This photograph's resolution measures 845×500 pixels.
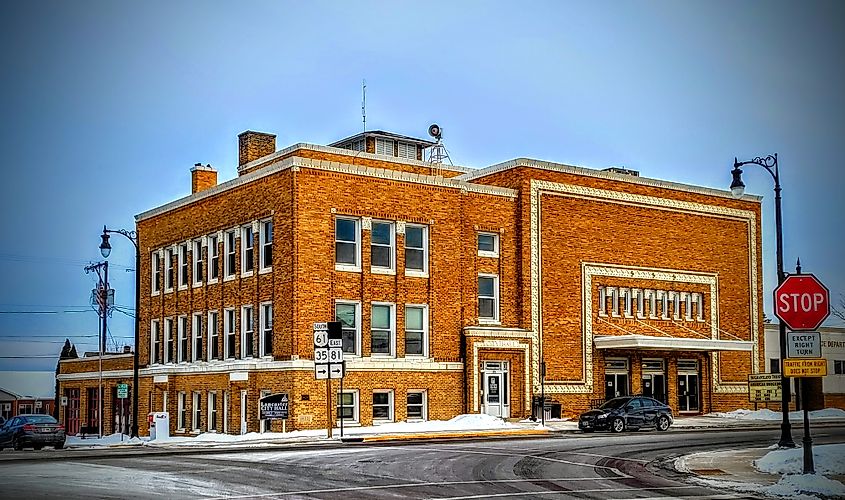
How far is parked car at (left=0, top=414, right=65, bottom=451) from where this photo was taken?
144ft

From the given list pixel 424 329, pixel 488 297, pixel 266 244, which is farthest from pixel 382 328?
pixel 488 297

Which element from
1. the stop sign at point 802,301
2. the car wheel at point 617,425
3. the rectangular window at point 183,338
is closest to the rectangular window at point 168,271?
the rectangular window at point 183,338

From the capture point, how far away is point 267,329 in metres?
46.2

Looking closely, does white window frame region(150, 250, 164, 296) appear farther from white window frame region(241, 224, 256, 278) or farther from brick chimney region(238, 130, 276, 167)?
white window frame region(241, 224, 256, 278)

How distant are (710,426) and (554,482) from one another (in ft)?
87.3

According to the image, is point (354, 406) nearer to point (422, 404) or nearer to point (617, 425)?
point (422, 404)

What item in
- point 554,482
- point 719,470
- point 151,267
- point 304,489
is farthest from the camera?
point 151,267

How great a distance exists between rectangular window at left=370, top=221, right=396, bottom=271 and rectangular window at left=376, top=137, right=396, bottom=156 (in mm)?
12716

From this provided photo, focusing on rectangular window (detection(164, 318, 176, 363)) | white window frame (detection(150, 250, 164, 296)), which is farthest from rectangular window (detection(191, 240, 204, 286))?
white window frame (detection(150, 250, 164, 296))

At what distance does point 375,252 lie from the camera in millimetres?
46250

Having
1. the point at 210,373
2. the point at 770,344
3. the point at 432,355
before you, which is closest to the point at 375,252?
the point at 432,355

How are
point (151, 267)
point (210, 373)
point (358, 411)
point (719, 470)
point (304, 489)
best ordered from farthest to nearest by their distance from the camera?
point (151, 267)
point (210, 373)
point (358, 411)
point (719, 470)
point (304, 489)

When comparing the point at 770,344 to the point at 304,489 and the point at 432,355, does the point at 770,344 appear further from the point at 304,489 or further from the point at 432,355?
the point at 304,489

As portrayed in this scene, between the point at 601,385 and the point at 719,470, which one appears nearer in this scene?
the point at 719,470
